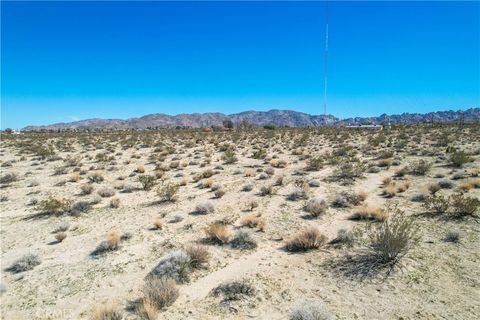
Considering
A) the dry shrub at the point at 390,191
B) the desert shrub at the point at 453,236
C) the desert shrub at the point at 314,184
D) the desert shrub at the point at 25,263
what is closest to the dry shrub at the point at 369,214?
the desert shrub at the point at 453,236

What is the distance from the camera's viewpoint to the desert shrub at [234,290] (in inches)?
251

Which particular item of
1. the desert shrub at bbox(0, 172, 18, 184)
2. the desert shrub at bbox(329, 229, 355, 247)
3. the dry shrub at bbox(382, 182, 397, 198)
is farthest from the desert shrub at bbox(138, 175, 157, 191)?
the dry shrub at bbox(382, 182, 397, 198)

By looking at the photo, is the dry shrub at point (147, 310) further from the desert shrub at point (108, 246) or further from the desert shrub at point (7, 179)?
the desert shrub at point (7, 179)

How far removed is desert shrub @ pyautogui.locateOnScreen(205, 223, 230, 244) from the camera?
9047 millimetres

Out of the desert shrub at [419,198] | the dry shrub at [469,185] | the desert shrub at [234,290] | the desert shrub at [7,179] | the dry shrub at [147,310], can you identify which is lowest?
the desert shrub at [234,290]

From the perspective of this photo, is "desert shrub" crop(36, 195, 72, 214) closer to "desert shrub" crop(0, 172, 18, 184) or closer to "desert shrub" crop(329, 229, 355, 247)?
"desert shrub" crop(0, 172, 18, 184)

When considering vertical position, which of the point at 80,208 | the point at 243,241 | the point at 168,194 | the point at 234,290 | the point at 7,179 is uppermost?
the point at 7,179

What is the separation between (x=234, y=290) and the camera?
257 inches

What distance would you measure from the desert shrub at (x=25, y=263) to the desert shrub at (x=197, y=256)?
12.2 feet

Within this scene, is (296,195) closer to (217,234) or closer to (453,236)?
(217,234)

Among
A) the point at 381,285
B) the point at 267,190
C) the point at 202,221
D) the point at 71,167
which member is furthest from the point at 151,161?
the point at 381,285

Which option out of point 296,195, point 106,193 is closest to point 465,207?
point 296,195

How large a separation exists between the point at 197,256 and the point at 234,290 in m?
1.53

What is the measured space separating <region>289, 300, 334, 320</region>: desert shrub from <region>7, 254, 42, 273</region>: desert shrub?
20.5ft
